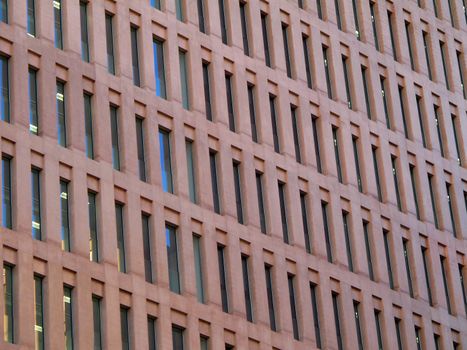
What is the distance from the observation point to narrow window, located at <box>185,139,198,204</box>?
71.8 m

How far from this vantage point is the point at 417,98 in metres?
85.6

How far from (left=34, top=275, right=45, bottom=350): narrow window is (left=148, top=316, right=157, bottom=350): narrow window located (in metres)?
4.78

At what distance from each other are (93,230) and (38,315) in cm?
446

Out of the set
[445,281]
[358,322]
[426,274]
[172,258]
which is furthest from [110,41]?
[445,281]

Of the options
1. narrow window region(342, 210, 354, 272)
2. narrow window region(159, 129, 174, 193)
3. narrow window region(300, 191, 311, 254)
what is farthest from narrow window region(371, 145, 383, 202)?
narrow window region(159, 129, 174, 193)

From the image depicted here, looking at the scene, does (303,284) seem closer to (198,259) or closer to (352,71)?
(198,259)

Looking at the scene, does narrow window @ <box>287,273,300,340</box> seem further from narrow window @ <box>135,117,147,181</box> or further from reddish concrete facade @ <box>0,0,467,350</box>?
narrow window @ <box>135,117,147,181</box>

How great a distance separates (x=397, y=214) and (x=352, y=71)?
6.42m

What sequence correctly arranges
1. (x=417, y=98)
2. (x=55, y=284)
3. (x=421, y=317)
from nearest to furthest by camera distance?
(x=55, y=284) < (x=421, y=317) < (x=417, y=98)

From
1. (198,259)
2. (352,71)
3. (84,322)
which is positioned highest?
(352,71)

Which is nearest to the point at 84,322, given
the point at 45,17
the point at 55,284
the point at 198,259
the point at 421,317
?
the point at 55,284

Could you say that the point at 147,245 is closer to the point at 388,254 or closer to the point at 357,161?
the point at 388,254

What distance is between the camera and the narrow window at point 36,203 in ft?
215

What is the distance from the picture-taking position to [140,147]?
70.8m
